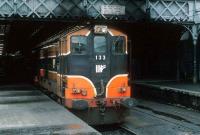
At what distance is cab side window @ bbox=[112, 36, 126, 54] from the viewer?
13.2 meters

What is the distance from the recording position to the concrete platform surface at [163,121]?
12781 millimetres

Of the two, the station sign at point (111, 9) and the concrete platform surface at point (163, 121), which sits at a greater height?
the station sign at point (111, 9)

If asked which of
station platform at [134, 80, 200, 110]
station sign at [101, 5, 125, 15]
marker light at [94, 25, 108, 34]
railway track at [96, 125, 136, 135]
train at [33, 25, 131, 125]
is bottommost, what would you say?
railway track at [96, 125, 136, 135]

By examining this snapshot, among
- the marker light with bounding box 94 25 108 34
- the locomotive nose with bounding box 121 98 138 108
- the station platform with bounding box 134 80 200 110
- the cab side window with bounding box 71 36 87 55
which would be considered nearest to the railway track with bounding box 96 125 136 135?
the locomotive nose with bounding box 121 98 138 108

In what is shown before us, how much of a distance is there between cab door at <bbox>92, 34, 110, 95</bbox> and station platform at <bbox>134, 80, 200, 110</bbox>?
585 centimetres

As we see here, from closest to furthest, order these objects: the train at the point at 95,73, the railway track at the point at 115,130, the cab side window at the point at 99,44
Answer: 1. the train at the point at 95,73
2. the railway track at the point at 115,130
3. the cab side window at the point at 99,44

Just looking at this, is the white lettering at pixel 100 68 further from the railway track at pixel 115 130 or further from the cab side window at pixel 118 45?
the railway track at pixel 115 130

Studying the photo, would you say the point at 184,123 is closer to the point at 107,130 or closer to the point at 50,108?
the point at 107,130

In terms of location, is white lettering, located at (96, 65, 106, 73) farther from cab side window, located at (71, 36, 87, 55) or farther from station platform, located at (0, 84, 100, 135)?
station platform, located at (0, 84, 100, 135)

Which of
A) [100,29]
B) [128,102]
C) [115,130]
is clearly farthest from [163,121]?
[100,29]

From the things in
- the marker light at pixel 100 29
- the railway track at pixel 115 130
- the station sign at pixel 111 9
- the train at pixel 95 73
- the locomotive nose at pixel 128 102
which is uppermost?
the station sign at pixel 111 9

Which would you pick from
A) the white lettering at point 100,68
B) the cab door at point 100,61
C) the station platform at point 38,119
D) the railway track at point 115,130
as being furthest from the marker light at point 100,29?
the railway track at point 115,130

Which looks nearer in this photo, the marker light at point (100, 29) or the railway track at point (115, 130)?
the railway track at point (115, 130)

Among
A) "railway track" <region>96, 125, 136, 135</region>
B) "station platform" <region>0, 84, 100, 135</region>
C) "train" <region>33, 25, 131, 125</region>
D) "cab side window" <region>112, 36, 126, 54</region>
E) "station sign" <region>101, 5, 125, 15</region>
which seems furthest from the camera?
"station sign" <region>101, 5, 125, 15</region>
